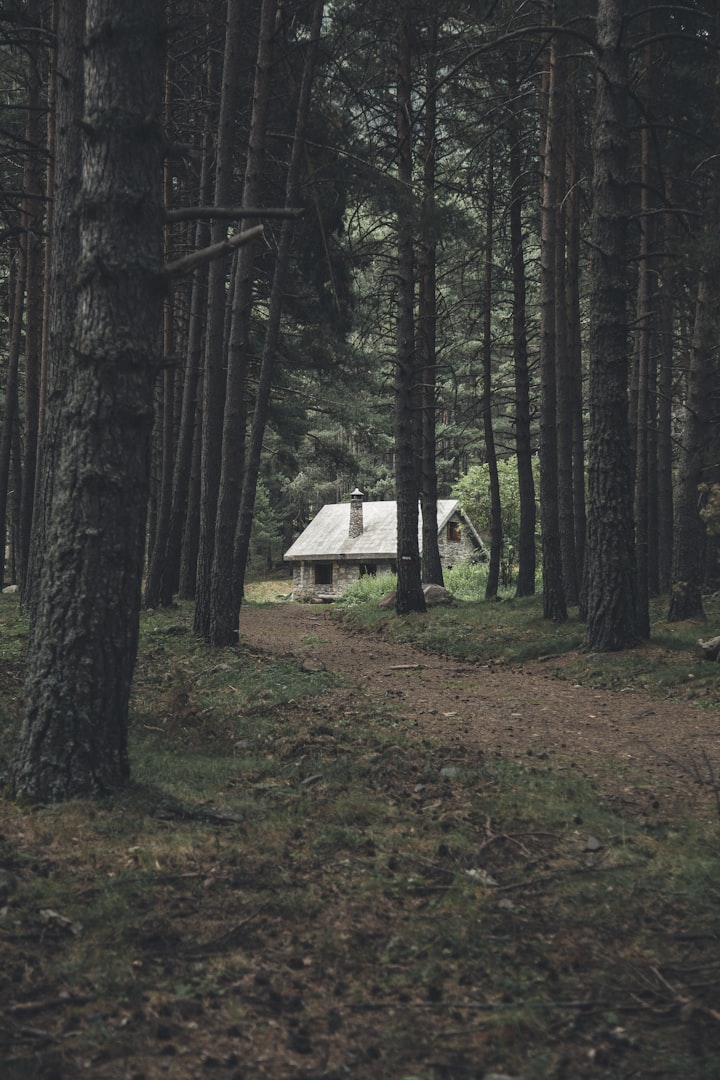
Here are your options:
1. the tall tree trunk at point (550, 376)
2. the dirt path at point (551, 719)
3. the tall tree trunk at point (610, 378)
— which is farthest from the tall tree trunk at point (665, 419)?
the dirt path at point (551, 719)

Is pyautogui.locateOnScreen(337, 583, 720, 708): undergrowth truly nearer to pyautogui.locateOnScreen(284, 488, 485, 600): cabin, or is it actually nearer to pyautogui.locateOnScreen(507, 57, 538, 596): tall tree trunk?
pyautogui.locateOnScreen(507, 57, 538, 596): tall tree trunk

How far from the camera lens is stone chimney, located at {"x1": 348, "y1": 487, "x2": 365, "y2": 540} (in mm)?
41625

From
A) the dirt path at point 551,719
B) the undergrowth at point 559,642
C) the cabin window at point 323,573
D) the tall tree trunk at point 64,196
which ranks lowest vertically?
the dirt path at point 551,719

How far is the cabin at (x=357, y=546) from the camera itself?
133ft

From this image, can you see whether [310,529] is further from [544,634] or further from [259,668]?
[259,668]

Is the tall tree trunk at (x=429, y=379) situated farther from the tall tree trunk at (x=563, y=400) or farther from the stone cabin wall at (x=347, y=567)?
the stone cabin wall at (x=347, y=567)

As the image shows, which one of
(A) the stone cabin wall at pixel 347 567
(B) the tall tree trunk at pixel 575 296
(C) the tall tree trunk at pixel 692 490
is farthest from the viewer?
(A) the stone cabin wall at pixel 347 567

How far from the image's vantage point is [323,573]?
42.7m

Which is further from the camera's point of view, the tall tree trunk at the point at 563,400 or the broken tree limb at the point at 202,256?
the tall tree trunk at the point at 563,400

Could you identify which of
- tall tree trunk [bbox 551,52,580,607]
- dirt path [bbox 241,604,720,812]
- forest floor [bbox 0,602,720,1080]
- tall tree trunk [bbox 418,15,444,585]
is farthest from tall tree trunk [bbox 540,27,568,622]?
forest floor [bbox 0,602,720,1080]

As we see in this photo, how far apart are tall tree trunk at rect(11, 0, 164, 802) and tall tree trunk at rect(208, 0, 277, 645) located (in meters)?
8.08

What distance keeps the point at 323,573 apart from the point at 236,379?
29.2 m

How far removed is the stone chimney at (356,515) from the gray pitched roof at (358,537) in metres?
0.25

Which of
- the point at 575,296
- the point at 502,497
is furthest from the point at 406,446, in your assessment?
the point at 502,497
